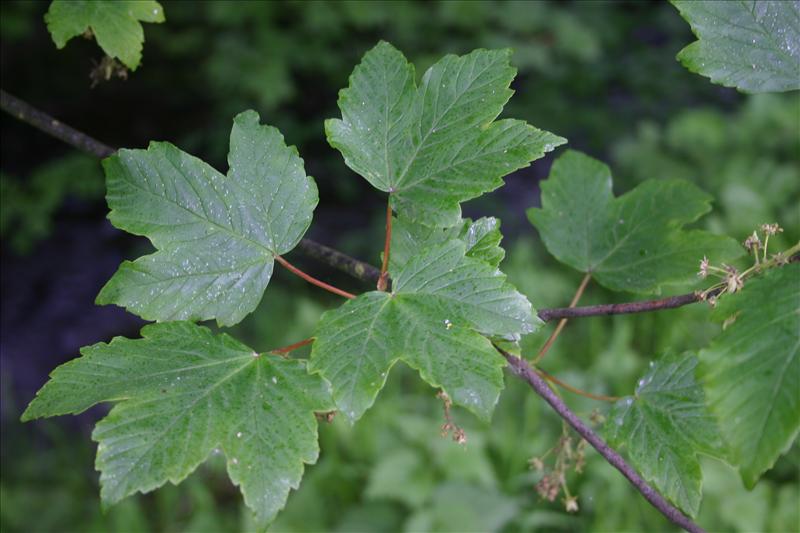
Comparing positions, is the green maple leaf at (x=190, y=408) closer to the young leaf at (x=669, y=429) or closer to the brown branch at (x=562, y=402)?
the brown branch at (x=562, y=402)

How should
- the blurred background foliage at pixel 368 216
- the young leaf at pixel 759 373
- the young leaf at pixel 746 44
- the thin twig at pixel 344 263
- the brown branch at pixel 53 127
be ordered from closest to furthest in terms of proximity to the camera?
the young leaf at pixel 759 373
the young leaf at pixel 746 44
the thin twig at pixel 344 263
the brown branch at pixel 53 127
the blurred background foliage at pixel 368 216

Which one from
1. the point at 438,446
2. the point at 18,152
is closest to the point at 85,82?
the point at 18,152

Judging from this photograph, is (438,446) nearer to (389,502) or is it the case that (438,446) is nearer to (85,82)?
(389,502)

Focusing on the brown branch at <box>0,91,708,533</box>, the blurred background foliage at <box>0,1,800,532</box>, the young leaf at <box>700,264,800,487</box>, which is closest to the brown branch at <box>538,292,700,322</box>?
the brown branch at <box>0,91,708,533</box>

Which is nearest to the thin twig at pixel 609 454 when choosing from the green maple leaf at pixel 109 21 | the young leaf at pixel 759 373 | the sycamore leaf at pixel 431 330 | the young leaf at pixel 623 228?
the sycamore leaf at pixel 431 330

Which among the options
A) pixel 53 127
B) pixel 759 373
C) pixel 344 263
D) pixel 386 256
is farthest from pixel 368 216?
pixel 759 373

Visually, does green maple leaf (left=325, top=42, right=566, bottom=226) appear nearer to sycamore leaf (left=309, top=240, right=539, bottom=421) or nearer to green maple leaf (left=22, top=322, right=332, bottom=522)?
sycamore leaf (left=309, top=240, right=539, bottom=421)
